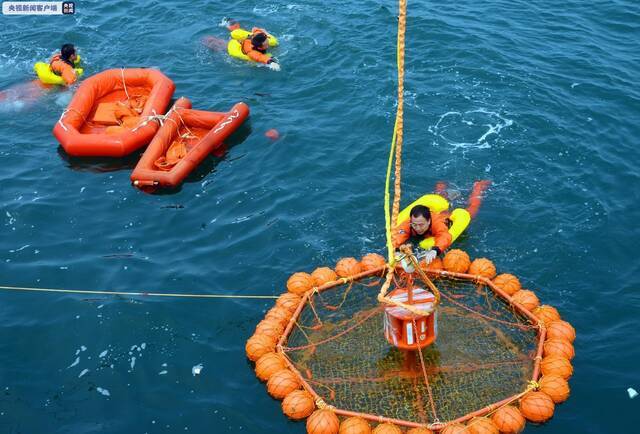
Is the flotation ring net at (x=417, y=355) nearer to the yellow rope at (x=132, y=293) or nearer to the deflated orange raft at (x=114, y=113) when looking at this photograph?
the yellow rope at (x=132, y=293)

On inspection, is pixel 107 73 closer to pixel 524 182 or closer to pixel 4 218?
Answer: pixel 4 218

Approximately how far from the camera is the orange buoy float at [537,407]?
964 cm

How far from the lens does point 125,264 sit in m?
13.7

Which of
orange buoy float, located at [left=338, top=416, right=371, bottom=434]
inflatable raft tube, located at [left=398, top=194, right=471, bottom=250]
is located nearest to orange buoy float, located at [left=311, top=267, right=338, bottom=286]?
inflatable raft tube, located at [left=398, top=194, right=471, bottom=250]

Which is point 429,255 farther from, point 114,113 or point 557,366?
point 114,113

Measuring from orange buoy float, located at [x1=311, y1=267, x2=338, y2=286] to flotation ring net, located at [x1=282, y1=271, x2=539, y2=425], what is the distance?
0.58 feet

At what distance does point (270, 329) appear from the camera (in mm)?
11250

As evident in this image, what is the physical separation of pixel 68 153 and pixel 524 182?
11.6 m

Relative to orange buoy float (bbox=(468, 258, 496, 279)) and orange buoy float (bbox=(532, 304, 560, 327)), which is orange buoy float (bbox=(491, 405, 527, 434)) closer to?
orange buoy float (bbox=(532, 304, 560, 327))

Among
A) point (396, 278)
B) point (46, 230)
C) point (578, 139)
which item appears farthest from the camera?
point (578, 139)

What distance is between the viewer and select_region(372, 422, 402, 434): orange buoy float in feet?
30.6

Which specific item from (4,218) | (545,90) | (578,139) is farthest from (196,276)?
(545,90)

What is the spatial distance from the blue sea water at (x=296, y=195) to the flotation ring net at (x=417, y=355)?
956mm

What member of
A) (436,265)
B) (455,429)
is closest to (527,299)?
(436,265)
